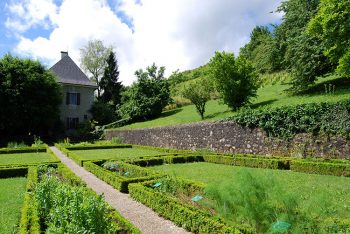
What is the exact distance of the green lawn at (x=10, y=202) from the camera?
20.9ft

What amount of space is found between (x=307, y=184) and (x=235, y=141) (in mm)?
7164

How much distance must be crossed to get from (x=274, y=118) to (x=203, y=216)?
916cm

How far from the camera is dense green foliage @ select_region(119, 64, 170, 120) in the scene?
33.3 metres

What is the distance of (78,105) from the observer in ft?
117

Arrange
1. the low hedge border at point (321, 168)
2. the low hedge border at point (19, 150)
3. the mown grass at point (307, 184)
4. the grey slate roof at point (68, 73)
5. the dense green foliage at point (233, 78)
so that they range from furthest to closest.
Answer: the grey slate roof at point (68, 73)
the dense green foliage at point (233, 78)
the low hedge border at point (19, 150)
the low hedge border at point (321, 168)
the mown grass at point (307, 184)

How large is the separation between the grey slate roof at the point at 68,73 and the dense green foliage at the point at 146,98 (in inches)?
217

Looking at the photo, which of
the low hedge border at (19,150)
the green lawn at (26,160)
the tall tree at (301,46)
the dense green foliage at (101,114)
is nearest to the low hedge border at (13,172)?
the green lawn at (26,160)

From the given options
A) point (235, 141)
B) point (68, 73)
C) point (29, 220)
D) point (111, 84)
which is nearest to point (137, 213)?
point (29, 220)

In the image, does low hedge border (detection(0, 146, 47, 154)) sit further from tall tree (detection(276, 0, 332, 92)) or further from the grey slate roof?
tall tree (detection(276, 0, 332, 92))

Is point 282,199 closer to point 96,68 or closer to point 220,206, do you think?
point 220,206

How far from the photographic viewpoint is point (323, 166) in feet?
34.7

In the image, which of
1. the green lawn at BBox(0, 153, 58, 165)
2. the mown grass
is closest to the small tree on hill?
the green lawn at BBox(0, 153, 58, 165)

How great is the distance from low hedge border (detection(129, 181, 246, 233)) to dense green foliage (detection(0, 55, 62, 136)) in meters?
23.3

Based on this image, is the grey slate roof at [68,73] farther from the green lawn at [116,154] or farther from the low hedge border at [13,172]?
the low hedge border at [13,172]
